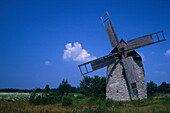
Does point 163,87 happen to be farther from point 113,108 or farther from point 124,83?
point 113,108

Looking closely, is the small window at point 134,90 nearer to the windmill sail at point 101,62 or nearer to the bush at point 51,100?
the windmill sail at point 101,62

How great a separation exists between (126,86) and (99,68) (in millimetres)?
3889

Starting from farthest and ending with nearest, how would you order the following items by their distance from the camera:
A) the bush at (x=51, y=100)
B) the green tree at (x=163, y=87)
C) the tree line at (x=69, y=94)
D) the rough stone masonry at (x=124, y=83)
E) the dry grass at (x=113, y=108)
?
the green tree at (x=163, y=87), the bush at (x=51, y=100), the tree line at (x=69, y=94), the rough stone masonry at (x=124, y=83), the dry grass at (x=113, y=108)

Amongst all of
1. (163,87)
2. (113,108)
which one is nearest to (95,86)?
(113,108)

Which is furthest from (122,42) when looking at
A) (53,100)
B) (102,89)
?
(53,100)

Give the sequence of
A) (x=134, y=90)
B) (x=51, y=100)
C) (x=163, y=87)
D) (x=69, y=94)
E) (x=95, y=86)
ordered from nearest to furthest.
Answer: (x=134, y=90)
(x=51, y=100)
(x=95, y=86)
(x=69, y=94)
(x=163, y=87)

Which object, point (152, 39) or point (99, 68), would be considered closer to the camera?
point (152, 39)

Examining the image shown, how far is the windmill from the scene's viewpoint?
15.9m

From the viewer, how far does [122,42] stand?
58.4 ft

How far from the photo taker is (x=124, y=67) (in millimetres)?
16562

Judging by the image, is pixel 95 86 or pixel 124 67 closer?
pixel 124 67

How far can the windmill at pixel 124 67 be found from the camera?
15904mm

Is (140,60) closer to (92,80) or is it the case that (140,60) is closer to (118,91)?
(118,91)

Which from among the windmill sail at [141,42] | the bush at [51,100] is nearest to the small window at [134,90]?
the windmill sail at [141,42]
